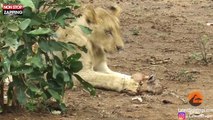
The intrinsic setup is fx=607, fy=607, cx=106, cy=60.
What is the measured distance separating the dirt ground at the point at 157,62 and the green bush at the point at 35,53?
0.91 feet

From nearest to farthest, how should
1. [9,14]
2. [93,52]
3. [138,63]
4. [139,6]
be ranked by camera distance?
[9,14] → [93,52] → [138,63] → [139,6]

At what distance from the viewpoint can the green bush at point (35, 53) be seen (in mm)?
3977

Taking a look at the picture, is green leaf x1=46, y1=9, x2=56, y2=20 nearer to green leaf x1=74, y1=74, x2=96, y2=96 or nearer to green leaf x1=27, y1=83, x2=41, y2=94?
green leaf x1=27, y1=83, x2=41, y2=94

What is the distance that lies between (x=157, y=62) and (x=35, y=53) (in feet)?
10.9

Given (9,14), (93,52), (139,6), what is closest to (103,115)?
(9,14)

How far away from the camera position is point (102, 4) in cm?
1107

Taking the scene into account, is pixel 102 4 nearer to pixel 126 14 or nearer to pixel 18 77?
pixel 126 14

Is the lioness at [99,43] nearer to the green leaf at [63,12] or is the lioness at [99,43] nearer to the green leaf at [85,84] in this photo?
the green leaf at [85,84]

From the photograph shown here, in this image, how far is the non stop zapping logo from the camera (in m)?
3.97

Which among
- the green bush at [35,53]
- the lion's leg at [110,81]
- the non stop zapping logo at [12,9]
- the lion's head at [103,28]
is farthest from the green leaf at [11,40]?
the lion's head at [103,28]

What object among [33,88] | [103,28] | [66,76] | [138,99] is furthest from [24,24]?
[103,28]

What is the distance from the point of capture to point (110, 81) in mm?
6008

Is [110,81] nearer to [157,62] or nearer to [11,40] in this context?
[157,62]

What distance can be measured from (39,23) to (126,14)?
6573 mm
